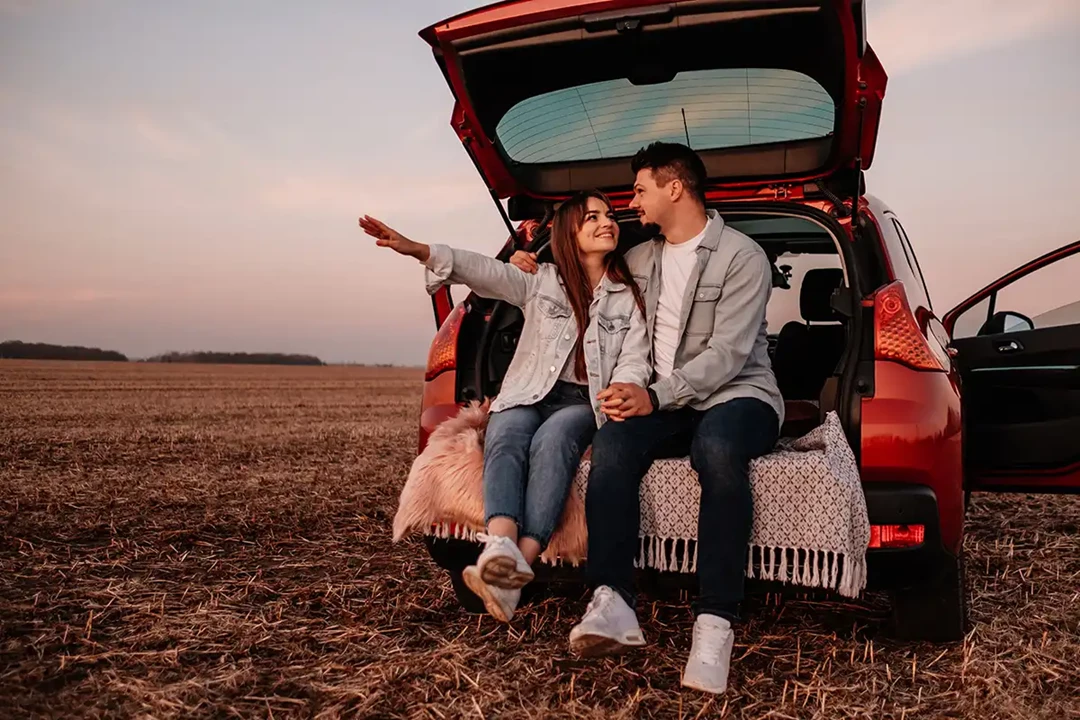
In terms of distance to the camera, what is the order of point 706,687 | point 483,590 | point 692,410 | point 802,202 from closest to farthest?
point 706,687
point 483,590
point 692,410
point 802,202

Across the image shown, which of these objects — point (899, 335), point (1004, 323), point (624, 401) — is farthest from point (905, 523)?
point (1004, 323)

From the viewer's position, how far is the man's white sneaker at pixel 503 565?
2.62 meters

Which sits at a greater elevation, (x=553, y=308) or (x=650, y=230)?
(x=650, y=230)

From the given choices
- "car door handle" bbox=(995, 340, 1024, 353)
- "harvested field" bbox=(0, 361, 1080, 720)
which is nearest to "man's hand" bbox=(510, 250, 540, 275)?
"harvested field" bbox=(0, 361, 1080, 720)

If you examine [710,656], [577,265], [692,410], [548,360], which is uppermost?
[577,265]

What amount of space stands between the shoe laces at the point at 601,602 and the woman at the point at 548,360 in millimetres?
208

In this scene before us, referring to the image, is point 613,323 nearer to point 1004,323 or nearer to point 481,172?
point 481,172

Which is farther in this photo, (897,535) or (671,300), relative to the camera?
(671,300)

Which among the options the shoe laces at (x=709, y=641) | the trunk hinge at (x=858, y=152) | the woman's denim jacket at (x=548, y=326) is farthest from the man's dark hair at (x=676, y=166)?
the shoe laces at (x=709, y=641)

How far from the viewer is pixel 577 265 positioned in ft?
11.0

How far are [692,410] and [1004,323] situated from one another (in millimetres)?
2178

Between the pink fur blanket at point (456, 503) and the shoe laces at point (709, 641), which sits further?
the pink fur blanket at point (456, 503)

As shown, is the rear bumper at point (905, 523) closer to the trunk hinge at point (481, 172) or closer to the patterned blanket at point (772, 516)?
the patterned blanket at point (772, 516)

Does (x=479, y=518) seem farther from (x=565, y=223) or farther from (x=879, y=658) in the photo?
(x=879, y=658)
